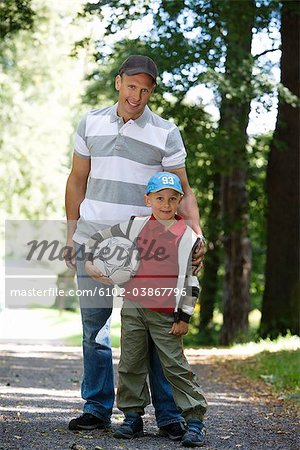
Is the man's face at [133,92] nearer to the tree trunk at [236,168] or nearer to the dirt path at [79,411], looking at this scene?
the dirt path at [79,411]

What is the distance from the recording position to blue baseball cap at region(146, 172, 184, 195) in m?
5.64

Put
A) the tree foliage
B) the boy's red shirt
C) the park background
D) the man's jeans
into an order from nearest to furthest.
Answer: the boy's red shirt < the man's jeans < the park background < the tree foliage

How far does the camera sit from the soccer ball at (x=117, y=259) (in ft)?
19.0

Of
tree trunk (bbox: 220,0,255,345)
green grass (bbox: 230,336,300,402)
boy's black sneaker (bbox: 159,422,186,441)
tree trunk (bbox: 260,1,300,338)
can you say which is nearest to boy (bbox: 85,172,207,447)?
boy's black sneaker (bbox: 159,422,186,441)

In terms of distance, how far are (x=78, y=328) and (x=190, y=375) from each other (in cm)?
2556

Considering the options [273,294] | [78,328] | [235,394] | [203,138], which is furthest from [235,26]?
[78,328]

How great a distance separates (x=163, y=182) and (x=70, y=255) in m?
0.91

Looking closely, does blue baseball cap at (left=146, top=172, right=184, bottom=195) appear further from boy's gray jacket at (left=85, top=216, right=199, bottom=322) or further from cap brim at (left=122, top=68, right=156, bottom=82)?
cap brim at (left=122, top=68, right=156, bottom=82)

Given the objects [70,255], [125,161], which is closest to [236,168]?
[70,255]

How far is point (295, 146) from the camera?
16422mm

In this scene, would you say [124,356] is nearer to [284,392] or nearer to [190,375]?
[190,375]

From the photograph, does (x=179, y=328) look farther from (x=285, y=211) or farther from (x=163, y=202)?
(x=285, y=211)

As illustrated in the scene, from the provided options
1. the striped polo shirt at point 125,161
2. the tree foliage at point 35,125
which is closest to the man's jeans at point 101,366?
the striped polo shirt at point 125,161

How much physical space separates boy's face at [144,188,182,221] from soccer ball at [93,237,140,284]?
0.84 ft
